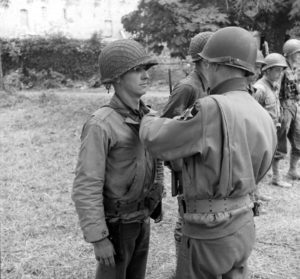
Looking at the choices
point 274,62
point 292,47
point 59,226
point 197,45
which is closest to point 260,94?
point 274,62

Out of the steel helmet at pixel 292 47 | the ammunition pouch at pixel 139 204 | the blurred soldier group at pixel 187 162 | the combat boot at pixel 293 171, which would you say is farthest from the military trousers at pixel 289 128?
the ammunition pouch at pixel 139 204

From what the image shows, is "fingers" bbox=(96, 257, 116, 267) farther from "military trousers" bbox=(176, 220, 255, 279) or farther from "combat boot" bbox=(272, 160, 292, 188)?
"combat boot" bbox=(272, 160, 292, 188)

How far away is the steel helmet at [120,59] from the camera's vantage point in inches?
102

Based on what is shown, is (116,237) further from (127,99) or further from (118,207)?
(127,99)

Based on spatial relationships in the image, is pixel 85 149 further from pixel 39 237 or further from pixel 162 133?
pixel 39 237

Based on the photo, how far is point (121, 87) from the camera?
106 inches

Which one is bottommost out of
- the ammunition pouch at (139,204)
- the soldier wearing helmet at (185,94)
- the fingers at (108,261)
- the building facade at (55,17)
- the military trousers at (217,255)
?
the building facade at (55,17)

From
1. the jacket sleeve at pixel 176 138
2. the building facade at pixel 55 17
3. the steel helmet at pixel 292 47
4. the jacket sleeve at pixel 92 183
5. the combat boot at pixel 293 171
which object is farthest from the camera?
the building facade at pixel 55 17

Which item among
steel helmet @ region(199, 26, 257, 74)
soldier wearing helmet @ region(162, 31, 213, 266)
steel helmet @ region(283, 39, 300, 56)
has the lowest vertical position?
steel helmet @ region(283, 39, 300, 56)

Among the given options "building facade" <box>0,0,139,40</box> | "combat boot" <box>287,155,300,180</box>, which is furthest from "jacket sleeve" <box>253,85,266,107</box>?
"building facade" <box>0,0,139,40</box>

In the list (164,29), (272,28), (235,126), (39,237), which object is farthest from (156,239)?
(272,28)

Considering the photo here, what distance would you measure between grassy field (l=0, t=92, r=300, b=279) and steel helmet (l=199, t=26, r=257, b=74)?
2196 mm

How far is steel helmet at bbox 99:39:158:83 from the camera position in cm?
260

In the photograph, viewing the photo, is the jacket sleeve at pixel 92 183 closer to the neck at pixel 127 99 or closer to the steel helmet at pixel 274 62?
the neck at pixel 127 99
